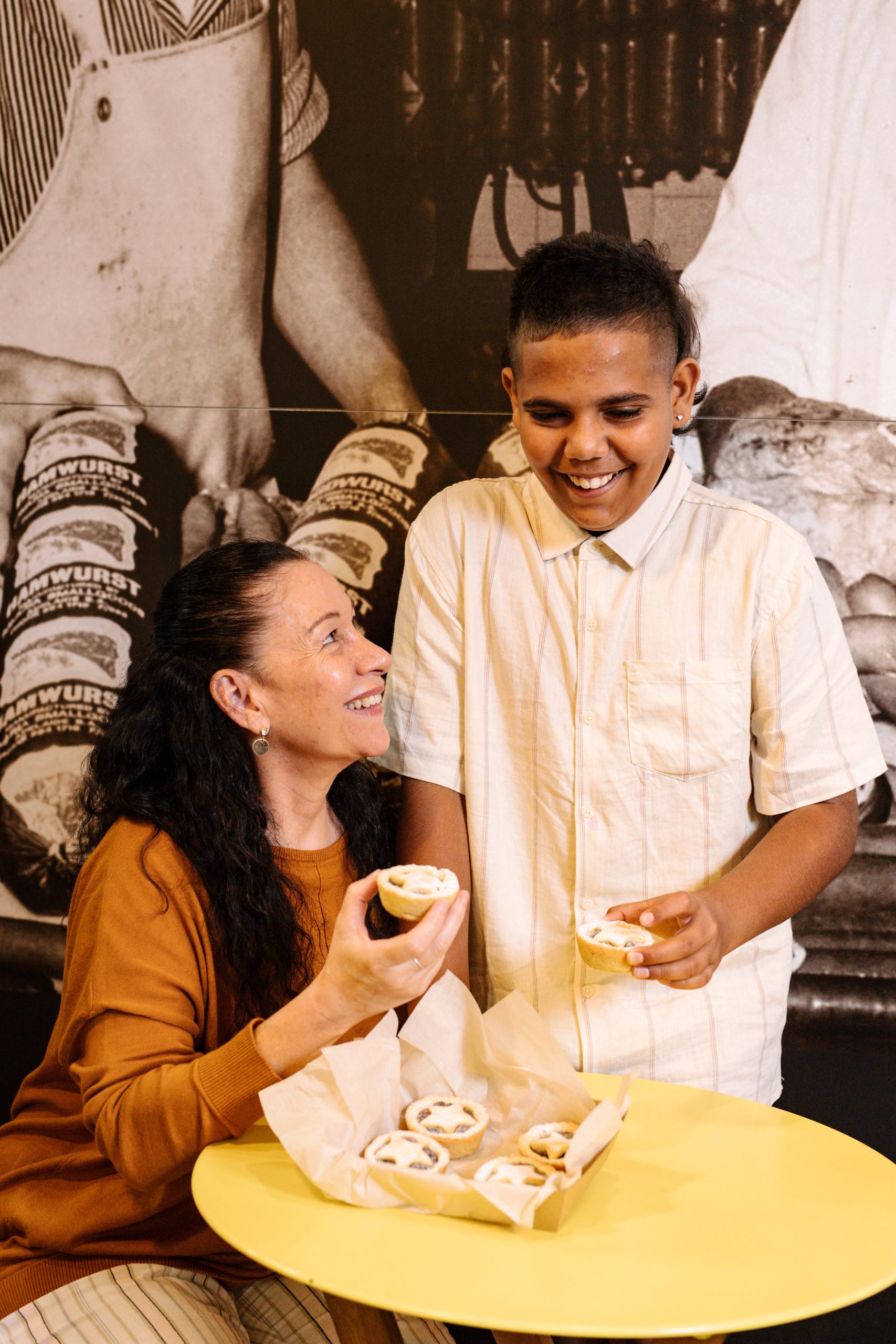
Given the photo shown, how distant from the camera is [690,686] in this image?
84.0 inches

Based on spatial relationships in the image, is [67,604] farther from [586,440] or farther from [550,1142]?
[550,1142]

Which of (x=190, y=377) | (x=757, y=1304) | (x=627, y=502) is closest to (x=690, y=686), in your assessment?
(x=627, y=502)

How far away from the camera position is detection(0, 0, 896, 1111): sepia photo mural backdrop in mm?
2430

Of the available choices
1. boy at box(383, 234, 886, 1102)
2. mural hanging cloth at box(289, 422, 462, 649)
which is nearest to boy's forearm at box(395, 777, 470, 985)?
boy at box(383, 234, 886, 1102)

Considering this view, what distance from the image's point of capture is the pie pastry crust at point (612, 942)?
72.5 inches

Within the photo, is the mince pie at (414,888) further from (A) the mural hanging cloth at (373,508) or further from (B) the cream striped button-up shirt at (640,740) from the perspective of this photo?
(A) the mural hanging cloth at (373,508)

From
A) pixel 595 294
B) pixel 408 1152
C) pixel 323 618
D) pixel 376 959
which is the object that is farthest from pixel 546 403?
pixel 408 1152

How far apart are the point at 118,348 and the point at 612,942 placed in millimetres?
1720

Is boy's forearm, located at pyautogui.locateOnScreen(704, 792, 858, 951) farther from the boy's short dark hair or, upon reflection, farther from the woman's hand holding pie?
the boy's short dark hair

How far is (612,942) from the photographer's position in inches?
73.1

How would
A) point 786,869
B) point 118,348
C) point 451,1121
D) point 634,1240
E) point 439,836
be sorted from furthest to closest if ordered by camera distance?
1. point 118,348
2. point 439,836
3. point 786,869
4. point 451,1121
5. point 634,1240

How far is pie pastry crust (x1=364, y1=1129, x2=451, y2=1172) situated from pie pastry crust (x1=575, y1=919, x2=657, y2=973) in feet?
1.27

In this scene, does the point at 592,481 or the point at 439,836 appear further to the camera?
the point at 439,836

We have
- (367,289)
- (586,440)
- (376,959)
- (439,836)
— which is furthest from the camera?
(367,289)
